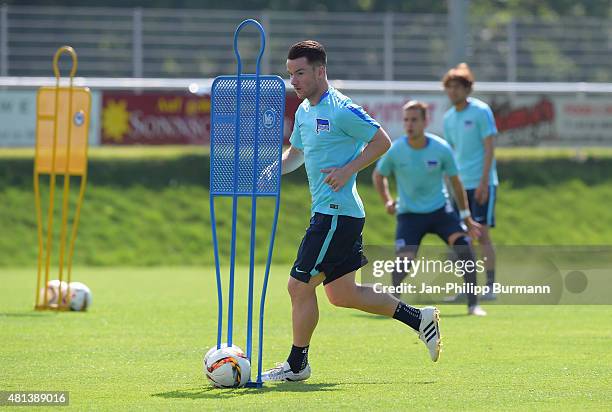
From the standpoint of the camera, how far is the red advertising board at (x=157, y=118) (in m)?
24.6

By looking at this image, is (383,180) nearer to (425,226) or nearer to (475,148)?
(425,226)

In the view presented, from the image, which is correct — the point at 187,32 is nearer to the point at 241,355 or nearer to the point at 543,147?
the point at 543,147

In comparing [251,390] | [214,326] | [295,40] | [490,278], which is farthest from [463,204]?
[295,40]

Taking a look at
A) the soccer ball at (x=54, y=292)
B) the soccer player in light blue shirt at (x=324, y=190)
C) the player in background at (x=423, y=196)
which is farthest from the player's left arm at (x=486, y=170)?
the soccer player in light blue shirt at (x=324, y=190)

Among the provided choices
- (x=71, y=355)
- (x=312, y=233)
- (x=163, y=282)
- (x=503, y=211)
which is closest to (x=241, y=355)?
(x=312, y=233)

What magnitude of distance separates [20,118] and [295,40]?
678cm

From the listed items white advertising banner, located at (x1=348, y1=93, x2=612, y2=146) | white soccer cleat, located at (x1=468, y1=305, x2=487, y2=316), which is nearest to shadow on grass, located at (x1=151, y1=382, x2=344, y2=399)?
white soccer cleat, located at (x1=468, y1=305, x2=487, y2=316)

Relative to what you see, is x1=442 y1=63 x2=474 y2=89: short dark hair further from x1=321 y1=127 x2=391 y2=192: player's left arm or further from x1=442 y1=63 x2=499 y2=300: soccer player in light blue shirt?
x1=321 y1=127 x2=391 y2=192: player's left arm

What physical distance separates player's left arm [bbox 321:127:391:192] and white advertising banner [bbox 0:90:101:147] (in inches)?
672

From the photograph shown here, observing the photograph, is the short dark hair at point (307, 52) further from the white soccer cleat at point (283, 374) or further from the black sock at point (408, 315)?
the white soccer cleat at point (283, 374)

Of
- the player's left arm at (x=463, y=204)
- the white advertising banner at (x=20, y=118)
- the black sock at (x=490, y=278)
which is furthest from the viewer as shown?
the white advertising banner at (x=20, y=118)

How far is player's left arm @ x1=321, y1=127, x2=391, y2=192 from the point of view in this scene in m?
7.66

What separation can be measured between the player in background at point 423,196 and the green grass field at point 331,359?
0.66m

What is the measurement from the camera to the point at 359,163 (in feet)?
25.4
